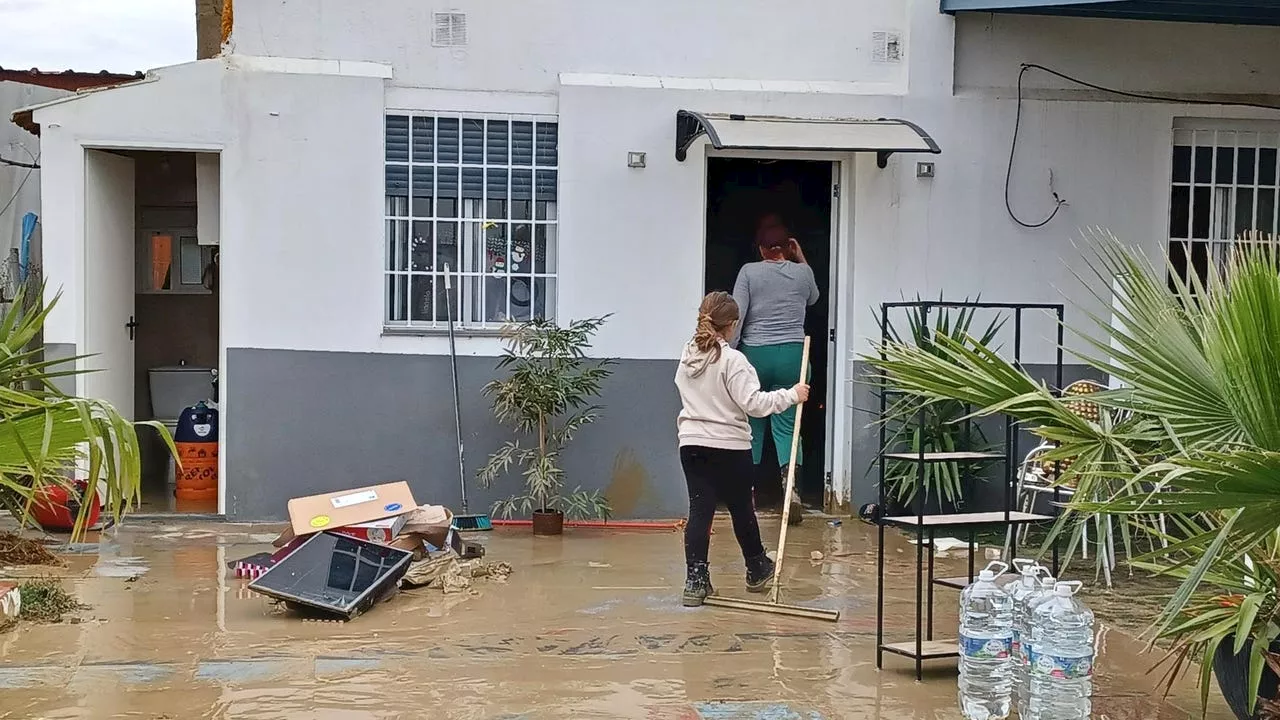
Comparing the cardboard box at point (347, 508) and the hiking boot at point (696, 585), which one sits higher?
the cardboard box at point (347, 508)

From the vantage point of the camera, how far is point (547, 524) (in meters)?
8.89

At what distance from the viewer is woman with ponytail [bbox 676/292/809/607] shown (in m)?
6.68

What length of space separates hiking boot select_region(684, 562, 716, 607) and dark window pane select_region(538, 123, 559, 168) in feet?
11.1

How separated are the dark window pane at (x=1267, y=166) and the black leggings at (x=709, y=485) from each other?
5.15 m

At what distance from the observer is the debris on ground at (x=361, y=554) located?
6578mm

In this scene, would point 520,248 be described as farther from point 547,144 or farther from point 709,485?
point 709,485

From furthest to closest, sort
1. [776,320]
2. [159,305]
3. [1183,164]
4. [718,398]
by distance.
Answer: [159,305] < [1183,164] < [776,320] < [718,398]

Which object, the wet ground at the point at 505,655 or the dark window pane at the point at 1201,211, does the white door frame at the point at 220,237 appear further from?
the dark window pane at the point at 1201,211

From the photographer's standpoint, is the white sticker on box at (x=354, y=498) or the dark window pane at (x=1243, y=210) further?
the dark window pane at (x=1243, y=210)

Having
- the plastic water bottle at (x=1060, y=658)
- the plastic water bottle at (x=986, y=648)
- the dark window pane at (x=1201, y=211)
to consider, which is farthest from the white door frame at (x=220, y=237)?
the dark window pane at (x=1201, y=211)

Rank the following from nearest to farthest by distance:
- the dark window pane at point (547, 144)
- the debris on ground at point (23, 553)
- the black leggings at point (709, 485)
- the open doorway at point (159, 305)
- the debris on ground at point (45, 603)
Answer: the debris on ground at point (45, 603), the black leggings at point (709, 485), the debris on ground at point (23, 553), the dark window pane at point (547, 144), the open doorway at point (159, 305)

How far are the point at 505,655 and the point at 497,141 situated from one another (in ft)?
13.8

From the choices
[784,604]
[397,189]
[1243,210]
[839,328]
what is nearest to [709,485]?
[784,604]

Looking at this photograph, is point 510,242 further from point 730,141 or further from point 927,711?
point 927,711
